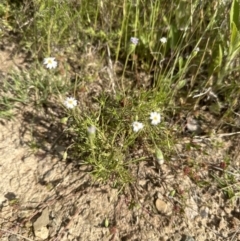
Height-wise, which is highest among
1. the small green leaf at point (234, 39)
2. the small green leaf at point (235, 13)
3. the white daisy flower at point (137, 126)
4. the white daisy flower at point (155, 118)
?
the small green leaf at point (235, 13)

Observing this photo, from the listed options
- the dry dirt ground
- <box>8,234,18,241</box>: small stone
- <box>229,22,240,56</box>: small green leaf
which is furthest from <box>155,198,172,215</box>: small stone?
<box>229,22,240,56</box>: small green leaf

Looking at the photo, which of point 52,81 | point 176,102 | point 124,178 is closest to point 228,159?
point 176,102

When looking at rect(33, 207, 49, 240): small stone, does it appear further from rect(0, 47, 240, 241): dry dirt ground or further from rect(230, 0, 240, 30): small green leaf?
rect(230, 0, 240, 30): small green leaf

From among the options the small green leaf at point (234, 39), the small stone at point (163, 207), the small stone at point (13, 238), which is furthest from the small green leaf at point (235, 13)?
the small stone at point (13, 238)

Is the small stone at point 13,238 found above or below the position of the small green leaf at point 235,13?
below

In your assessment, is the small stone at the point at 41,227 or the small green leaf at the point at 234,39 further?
the small green leaf at the point at 234,39

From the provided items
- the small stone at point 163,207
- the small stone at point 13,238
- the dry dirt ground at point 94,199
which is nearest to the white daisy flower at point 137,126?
the dry dirt ground at point 94,199

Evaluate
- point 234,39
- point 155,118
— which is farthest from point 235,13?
point 155,118

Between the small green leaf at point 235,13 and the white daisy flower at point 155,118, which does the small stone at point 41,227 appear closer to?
the white daisy flower at point 155,118

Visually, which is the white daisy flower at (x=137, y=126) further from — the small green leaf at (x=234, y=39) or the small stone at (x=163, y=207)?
the small green leaf at (x=234, y=39)
